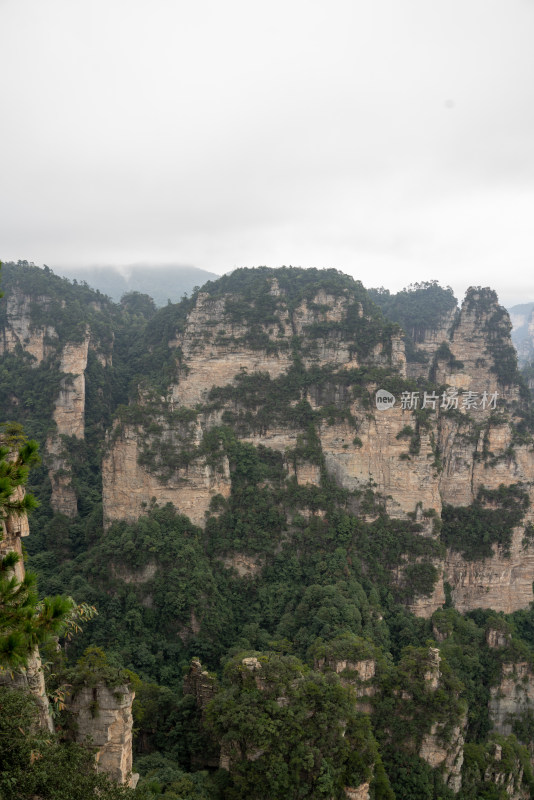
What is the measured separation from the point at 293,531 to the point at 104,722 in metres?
19.5

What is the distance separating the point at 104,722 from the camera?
11.5 m

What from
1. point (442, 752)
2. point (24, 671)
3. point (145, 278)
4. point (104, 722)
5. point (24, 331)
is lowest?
point (442, 752)

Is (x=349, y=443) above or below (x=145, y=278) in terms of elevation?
below

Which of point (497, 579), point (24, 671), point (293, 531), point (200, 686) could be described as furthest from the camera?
point (497, 579)

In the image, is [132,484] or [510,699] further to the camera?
[132,484]

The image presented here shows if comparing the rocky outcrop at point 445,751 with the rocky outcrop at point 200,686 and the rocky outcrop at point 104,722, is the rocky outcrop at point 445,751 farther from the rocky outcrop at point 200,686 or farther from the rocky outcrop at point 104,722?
the rocky outcrop at point 104,722

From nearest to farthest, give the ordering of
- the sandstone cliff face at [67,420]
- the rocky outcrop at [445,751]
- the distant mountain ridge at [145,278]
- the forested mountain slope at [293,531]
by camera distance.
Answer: the forested mountain slope at [293,531] → the rocky outcrop at [445,751] → the sandstone cliff face at [67,420] → the distant mountain ridge at [145,278]

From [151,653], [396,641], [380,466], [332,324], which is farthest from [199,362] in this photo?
[396,641]

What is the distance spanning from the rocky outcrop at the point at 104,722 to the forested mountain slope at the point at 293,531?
2.28 m

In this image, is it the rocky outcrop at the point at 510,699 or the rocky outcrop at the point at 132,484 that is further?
the rocky outcrop at the point at 132,484

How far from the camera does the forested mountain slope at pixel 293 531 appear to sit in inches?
648

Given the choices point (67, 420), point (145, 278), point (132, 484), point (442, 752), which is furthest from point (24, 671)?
point (145, 278)

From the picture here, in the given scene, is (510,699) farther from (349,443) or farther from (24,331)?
(24,331)

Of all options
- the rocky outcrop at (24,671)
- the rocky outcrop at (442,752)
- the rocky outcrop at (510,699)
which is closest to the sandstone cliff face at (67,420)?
the rocky outcrop at (442,752)
